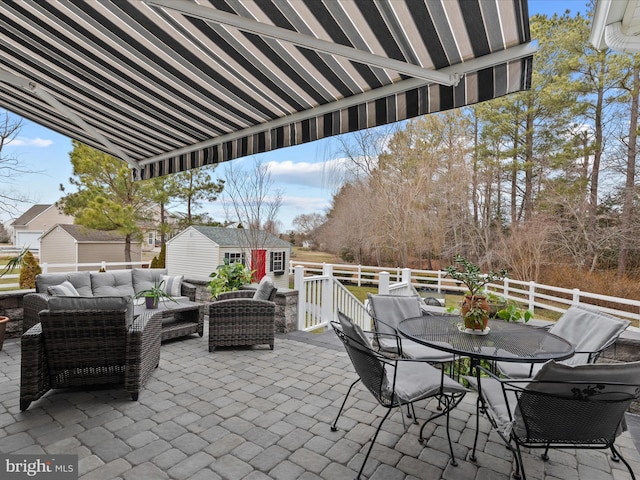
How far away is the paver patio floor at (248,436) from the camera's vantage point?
2.24 meters

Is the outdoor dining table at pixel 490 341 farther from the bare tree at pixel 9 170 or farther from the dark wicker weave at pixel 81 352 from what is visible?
the bare tree at pixel 9 170

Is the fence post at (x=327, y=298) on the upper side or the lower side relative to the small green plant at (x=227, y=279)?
lower

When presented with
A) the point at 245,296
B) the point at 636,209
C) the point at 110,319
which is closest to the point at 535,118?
the point at 636,209

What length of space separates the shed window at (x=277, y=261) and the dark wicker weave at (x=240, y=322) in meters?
11.0

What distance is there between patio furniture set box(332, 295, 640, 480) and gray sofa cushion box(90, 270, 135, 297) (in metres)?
4.80

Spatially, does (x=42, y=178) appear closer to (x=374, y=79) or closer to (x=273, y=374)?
(x=273, y=374)

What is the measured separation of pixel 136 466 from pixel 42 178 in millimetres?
12295

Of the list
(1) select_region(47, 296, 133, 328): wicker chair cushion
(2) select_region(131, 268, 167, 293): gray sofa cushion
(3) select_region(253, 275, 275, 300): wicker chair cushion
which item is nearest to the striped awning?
(1) select_region(47, 296, 133, 328): wicker chair cushion

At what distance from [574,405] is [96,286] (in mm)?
6726

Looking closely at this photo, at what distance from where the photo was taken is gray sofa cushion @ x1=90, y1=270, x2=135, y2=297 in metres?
5.93

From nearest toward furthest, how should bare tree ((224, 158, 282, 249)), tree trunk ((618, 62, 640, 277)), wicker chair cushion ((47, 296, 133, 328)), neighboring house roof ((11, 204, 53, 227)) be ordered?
1. wicker chair cushion ((47, 296, 133, 328))
2. tree trunk ((618, 62, 640, 277))
3. bare tree ((224, 158, 282, 249))
4. neighboring house roof ((11, 204, 53, 227))

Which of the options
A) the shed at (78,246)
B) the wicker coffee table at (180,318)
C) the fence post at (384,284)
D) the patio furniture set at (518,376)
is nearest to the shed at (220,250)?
the shed at (78,246)

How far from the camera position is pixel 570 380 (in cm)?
172

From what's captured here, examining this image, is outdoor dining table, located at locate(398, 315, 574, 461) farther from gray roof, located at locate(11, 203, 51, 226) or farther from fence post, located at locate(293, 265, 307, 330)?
gray roof, located at locate(11, 203, 51, 226)
